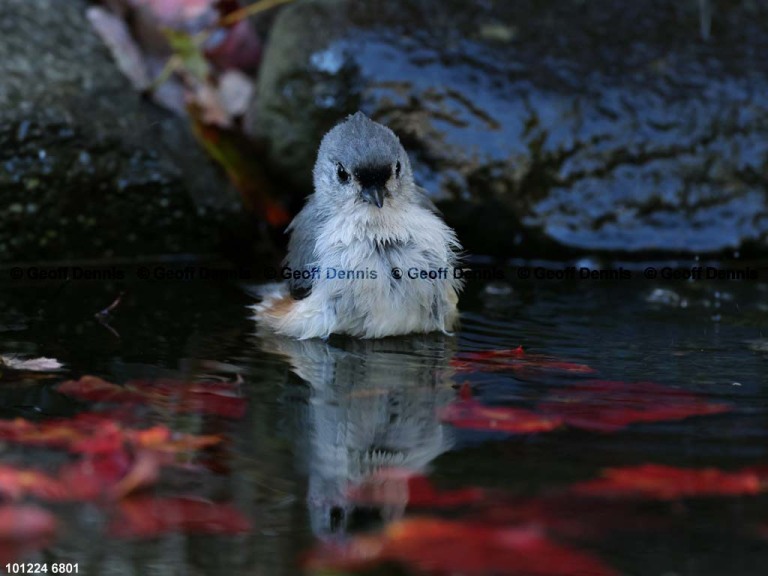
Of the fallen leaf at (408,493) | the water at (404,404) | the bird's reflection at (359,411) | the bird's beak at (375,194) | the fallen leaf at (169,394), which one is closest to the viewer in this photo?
the water at (404,404)

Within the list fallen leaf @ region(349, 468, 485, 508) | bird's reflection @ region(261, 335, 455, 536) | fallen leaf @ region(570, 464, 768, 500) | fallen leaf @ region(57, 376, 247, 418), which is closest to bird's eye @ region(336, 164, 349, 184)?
bird's reflection @ region(261, 335, 455, 536)

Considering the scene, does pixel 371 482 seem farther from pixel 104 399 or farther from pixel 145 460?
pixel 104 399

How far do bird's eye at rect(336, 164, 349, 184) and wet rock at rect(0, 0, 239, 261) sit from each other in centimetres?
168

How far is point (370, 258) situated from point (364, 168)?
421 mm

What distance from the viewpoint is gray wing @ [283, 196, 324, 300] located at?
185 inches

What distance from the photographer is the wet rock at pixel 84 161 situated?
575cm

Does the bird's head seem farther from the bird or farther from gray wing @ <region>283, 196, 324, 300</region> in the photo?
gray wing @ <region>283, 196, 324, 300</region>

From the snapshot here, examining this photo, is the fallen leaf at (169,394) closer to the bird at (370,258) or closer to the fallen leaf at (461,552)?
the bird at (370,258)

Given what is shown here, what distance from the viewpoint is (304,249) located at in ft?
15.8

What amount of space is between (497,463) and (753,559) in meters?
0.81

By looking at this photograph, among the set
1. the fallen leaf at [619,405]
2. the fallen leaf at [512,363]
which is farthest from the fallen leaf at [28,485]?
the fallen leaf at [512,363]

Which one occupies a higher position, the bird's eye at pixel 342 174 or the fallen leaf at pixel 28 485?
Answer: the bird's eye at pixel 342 174

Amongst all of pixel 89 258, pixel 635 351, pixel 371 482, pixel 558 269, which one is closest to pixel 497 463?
pixel 371 482

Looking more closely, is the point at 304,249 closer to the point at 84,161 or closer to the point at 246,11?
the point at 84,161
